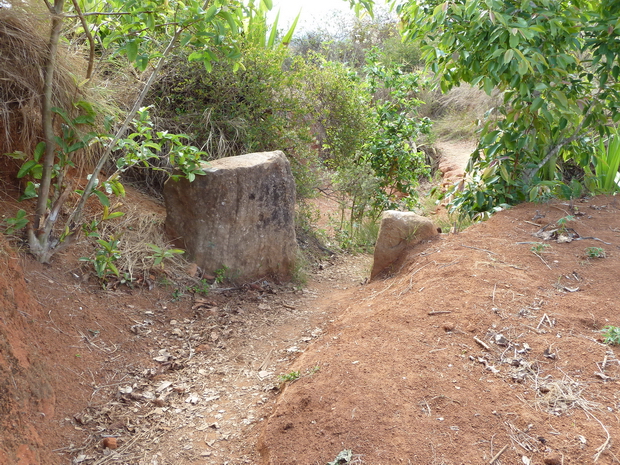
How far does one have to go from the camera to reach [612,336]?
8.93 ft

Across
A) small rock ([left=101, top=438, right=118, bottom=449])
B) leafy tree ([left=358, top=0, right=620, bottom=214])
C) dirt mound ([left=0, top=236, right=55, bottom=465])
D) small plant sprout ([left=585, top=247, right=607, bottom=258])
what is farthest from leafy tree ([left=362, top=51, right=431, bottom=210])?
small rock ([left=101, top=438, right=118, bottom=449])

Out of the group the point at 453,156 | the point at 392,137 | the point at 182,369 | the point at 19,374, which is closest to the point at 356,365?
the point at 182,369

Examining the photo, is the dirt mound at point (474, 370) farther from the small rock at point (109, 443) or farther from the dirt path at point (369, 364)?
the small rock at point (109, 443)

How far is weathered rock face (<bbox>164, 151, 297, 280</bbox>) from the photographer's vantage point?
15.2 feet

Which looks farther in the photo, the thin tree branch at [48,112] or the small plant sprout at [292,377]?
the thin tree branch at [48,112]

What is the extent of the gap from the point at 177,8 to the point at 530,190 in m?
3.37

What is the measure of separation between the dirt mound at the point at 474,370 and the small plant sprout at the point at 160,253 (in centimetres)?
143

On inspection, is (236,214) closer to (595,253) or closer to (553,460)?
(595,253)

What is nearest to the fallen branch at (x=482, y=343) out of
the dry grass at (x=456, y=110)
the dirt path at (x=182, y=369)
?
the dirt path at (x=182, y=369)

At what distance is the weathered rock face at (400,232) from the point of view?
15.4 feet

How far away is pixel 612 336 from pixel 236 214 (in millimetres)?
3072

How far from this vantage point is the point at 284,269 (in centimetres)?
511

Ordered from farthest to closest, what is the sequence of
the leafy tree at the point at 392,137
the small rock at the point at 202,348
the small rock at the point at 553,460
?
1. the leafy tree at the point at 392,137
2. the small rock at the point at 202,348
3. the small rock at the point at 553,460

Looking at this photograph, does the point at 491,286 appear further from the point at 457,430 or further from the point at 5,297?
the point at 5,297
